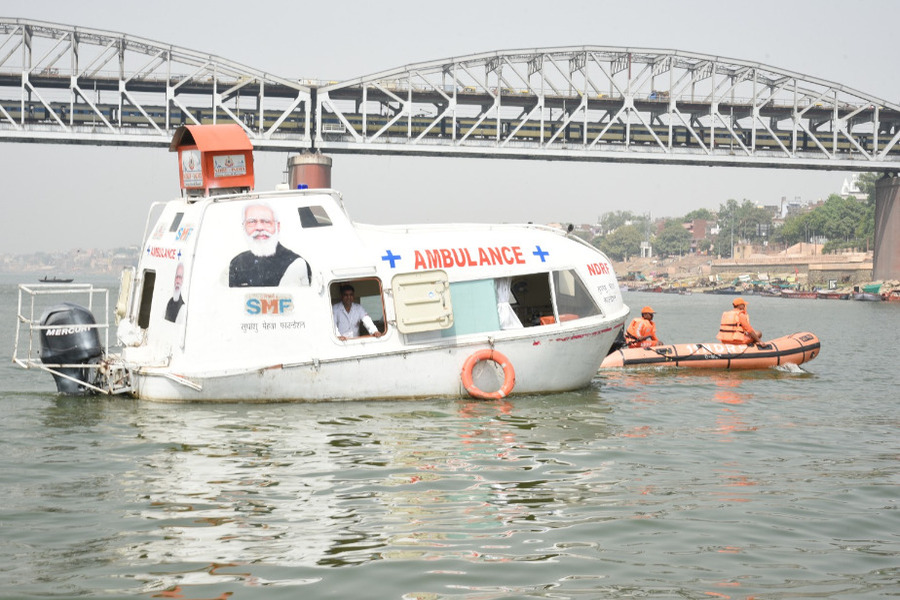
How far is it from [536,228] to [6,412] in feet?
26.0

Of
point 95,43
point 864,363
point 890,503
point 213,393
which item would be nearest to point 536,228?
point 213,393

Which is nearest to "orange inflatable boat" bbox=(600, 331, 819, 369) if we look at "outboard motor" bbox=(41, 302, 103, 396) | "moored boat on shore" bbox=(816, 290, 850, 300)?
"outboard motor" bbox=(41, 302, 103, 396)

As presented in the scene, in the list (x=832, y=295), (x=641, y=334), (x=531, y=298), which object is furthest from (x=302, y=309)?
(x=832, y=295)

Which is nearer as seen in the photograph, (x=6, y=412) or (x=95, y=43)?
(x=6, y=412)

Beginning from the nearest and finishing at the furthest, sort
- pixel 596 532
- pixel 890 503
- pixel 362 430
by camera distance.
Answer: pixel 596 532
pixel 890 503
pixel 362 430

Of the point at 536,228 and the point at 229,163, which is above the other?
the point at 229,163

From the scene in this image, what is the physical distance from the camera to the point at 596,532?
7.71 metres

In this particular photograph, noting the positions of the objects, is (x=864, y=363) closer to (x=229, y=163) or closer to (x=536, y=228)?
(x=536, y=228)

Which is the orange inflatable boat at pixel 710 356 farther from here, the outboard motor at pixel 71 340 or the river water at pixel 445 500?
the outboard motor at pixel 71 340

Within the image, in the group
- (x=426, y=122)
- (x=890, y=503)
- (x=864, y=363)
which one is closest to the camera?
(x=890, y=503)

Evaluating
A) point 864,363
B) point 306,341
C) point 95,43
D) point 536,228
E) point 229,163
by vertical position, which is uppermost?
point 95,43

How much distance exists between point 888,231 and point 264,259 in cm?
9098

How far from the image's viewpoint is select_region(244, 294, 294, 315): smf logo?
42.2 ft

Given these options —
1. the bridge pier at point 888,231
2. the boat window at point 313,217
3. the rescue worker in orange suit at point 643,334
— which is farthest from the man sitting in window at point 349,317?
the bridge pier at point 888,231
